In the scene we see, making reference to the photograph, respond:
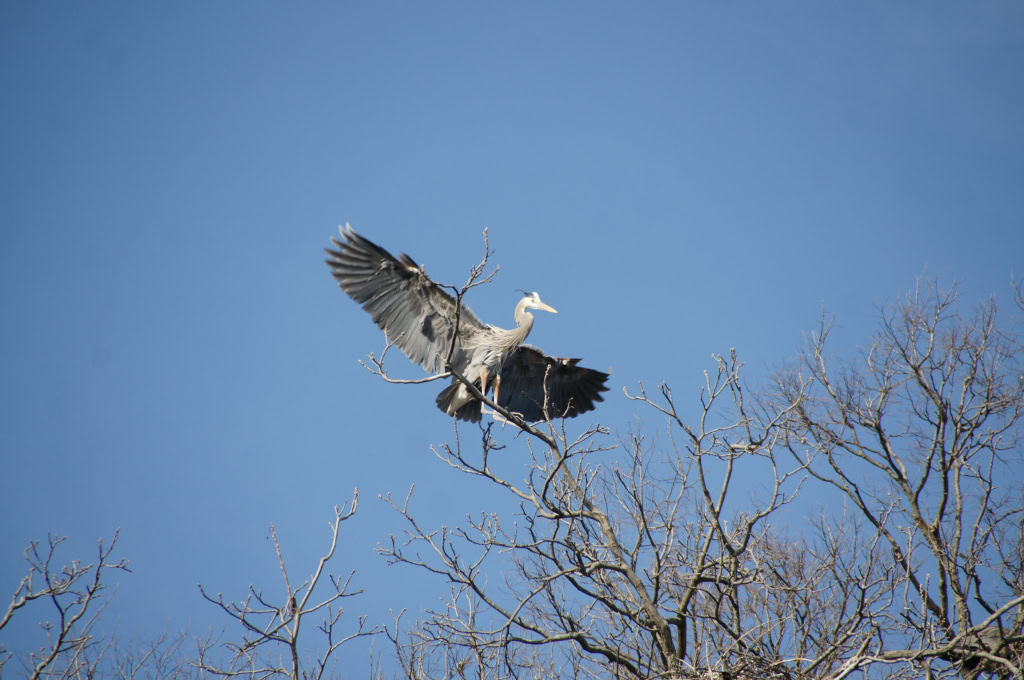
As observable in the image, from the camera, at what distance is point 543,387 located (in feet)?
30.0

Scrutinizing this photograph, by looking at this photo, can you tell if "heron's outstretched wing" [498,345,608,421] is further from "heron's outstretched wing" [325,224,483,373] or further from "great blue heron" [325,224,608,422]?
"heron's outstretched wing" [325,224,483,373]

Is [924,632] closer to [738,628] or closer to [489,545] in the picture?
[738,628]

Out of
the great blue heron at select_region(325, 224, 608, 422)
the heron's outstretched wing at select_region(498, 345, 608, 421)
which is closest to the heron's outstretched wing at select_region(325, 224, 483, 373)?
the great blue heron at select_region(325, 224, 608, 422)

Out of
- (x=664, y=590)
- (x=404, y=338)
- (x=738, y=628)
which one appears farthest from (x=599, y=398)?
(x=738, y=628)

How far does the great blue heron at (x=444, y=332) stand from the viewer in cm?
816

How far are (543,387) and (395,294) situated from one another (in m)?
1.96

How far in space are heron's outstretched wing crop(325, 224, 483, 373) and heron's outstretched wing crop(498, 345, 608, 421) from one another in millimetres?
999

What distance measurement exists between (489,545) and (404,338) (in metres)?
3.42

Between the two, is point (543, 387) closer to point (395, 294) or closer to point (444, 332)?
point (444, 332)

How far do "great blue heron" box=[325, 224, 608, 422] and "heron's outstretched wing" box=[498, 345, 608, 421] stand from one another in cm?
1

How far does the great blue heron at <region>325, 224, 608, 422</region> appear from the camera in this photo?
8.16 metres

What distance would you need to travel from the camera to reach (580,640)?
5.32 meters

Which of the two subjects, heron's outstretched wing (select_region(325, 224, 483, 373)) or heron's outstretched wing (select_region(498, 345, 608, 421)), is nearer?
heron's outstretched wing (select_region(325, 224, 483, 373))

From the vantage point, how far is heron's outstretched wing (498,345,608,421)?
9133 mm
